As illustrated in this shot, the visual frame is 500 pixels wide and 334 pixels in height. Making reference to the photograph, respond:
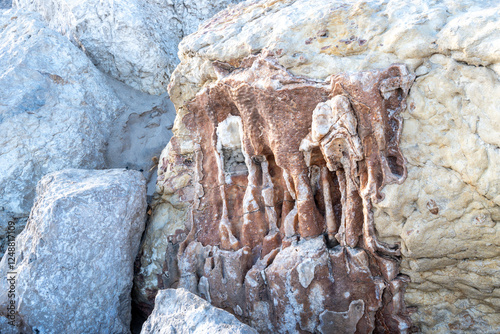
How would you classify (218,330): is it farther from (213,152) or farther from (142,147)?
(142,147)

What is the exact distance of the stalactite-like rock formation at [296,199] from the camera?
1.89m

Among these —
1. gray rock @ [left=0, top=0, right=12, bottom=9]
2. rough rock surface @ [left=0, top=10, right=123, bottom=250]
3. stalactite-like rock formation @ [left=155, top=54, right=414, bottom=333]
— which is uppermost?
gray rock @ [left=0, top=0, right=12, bottom=9]

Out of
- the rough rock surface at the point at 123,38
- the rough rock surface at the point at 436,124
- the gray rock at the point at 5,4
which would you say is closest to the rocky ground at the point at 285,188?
the rough rock surface at the point at 436,124

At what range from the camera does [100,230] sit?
2.38 meters

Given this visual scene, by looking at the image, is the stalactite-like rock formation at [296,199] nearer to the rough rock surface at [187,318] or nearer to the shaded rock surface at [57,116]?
the rough rock surface at [187,318]

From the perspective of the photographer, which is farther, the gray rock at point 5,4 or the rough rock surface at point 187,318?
the gray rock at point 5,4

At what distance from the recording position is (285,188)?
7.64 feet

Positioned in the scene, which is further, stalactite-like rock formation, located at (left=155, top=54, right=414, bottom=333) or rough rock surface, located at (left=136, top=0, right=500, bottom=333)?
stalactite-like rock formation, located at (left=155, top=54, right=414, bottom=333)

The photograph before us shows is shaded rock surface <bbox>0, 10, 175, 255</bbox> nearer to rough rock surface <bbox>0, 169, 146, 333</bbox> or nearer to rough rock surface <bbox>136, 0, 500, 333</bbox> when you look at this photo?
rough rock surface <bbox>0, 169, 146, 333</bbox>

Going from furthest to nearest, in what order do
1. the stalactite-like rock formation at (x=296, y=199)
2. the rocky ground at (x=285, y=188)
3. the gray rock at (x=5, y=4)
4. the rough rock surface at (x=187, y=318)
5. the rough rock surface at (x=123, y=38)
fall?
the gray rock at (x=5, y=4) → the rough rock surface at (x=123, y=38) → the stalactite-like rock formation at (x=296, y=199) → the rocky ground at (x=285, y=188) → the rough rock surface at (x=187, y=318)

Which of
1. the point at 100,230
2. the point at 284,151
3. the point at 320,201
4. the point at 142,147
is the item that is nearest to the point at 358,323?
the point at 320,201

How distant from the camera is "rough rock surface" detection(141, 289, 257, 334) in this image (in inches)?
64.1

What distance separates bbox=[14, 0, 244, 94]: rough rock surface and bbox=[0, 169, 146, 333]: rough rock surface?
4.92ft

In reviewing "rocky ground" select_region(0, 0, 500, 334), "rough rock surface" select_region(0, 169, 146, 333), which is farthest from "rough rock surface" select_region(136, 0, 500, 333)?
"rough rock surface" select_region(0, 169, 146, 333)
